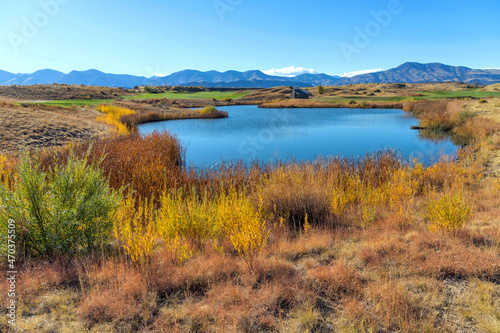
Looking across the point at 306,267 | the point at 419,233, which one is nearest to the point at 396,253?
the point at 419,233

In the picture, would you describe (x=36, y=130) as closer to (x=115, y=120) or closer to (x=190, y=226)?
(x=115, y=120)

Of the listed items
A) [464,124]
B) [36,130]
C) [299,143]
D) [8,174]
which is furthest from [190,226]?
[464,124]

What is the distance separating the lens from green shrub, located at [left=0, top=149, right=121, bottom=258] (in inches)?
171

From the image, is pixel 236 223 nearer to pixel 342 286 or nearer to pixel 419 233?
pixel 342 286

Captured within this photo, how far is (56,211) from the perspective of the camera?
14.8ft

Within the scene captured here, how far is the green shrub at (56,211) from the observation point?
4.35 m

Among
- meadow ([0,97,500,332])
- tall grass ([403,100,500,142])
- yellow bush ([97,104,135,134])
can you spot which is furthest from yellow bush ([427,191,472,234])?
yellow bush ([97,104,135,134])

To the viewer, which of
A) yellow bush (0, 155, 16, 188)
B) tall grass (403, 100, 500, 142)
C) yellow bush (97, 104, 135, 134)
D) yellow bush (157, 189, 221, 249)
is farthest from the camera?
yellow bush (97, 104, 135, 134)

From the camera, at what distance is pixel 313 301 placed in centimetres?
354

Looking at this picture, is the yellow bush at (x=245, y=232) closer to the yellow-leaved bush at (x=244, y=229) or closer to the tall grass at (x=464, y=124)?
the yellow-leaved bush at (x=244, y=229)

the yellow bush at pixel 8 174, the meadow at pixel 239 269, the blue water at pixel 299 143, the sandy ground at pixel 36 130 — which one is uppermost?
the sandy ground at pixel 36 130

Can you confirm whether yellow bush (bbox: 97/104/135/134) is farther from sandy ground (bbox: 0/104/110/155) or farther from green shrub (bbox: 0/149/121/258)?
green shrub (bbox: 0/149/121/258)

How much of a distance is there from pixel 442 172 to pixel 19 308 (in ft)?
40.7

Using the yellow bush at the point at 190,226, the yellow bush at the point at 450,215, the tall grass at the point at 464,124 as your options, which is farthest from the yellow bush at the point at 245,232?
the tall grass at the point at 464,124
